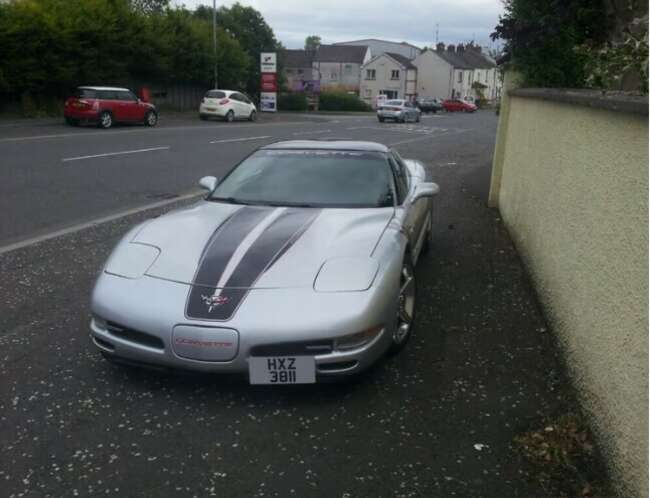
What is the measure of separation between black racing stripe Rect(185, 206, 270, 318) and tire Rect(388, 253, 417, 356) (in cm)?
106

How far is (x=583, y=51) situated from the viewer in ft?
17.3

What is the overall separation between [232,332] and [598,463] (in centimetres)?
186

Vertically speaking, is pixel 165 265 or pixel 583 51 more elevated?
pixel 583 51

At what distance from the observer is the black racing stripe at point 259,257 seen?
333 cm

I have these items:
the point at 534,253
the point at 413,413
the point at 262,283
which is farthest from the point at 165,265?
the point at 534,253

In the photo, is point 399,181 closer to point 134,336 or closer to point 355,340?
point 355,340

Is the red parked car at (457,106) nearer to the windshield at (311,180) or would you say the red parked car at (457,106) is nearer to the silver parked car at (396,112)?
the silver parked car at (396,112)

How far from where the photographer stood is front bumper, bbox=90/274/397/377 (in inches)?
127

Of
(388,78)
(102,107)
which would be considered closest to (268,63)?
(102,107)

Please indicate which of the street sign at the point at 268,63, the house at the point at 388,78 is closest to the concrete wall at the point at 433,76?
the house at the point at 388,78

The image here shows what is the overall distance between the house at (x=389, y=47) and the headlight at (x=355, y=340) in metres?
101

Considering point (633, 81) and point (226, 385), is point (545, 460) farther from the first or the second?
point (633, 81)

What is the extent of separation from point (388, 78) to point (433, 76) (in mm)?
6771

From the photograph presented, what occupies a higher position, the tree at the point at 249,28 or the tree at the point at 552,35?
the tree at the point at 249,28
